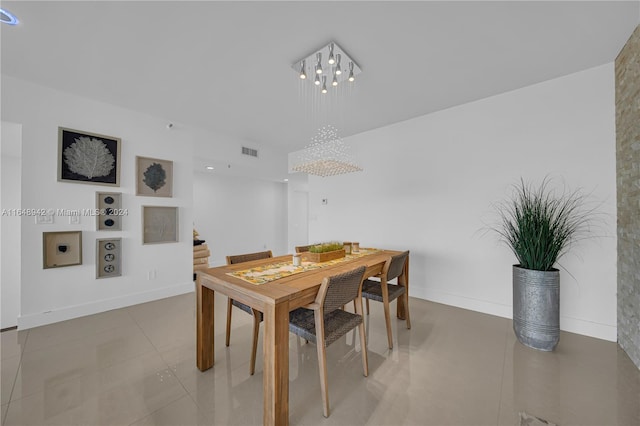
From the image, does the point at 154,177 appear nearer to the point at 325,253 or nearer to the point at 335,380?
the point at 325,253

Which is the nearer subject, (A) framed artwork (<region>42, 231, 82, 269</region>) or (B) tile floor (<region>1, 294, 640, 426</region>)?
(B) tile floor (<region>1, 294, 640, 426</region>)

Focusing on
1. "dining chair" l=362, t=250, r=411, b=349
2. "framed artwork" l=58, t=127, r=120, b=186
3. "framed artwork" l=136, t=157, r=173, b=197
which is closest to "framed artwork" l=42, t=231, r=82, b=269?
"framed artwork" l=58, t=127, r=120, b=186

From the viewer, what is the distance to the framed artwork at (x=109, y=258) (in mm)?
3043

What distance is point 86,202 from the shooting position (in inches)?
117

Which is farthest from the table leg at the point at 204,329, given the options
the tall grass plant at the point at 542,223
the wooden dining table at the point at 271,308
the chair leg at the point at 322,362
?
the tall grass plant at the point at 542,223

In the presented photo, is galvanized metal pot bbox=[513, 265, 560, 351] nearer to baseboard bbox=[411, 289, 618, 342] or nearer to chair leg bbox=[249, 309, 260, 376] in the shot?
baseboard bbox=[411, 289, 618, 342]

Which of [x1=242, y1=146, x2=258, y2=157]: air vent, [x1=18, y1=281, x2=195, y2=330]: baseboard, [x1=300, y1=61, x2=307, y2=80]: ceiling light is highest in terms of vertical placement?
[x1=300, y1=61, x2=307, y2=80]: ceiling light

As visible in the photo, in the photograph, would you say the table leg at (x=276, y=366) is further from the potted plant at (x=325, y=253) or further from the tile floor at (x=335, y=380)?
the potted plant at (x=325, y=253)

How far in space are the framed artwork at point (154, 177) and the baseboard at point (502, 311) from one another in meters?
3.95

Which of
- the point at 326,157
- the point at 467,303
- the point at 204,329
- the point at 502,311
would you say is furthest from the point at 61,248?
the point at 502,311

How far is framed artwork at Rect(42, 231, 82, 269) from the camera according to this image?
8.93ft

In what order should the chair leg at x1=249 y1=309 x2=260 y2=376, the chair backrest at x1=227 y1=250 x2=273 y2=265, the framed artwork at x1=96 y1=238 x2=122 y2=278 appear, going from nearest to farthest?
the chair leg at x1=249 y1=309 x2=260 y2=376 < the chair backrest at x1=227 y1=250 x2=273 y2=265 < the framed artwork at x1=96 y1=238 x2=122 y2=278

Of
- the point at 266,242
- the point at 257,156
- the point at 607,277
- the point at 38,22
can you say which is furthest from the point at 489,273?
the point at 266,242

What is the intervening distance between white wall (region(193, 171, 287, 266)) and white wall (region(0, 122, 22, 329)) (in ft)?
8.80
